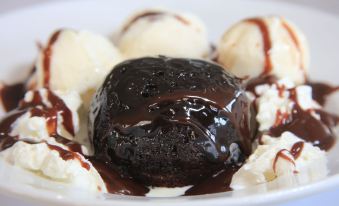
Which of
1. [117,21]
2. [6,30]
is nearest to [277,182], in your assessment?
[117,21]

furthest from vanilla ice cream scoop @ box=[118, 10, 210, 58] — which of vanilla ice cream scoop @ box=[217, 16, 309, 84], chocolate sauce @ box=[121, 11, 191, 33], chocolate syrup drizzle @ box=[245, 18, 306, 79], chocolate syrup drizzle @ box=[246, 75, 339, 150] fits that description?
chocolate syrup drizzle @ box=[246, 75, 339, 150]

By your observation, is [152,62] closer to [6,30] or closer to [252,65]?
[252,65]

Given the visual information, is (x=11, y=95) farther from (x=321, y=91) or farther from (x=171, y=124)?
(x=321, y=91)

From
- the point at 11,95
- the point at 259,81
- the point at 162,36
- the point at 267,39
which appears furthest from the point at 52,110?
the point at 267,39

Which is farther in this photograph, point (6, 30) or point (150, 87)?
point (6, 30)

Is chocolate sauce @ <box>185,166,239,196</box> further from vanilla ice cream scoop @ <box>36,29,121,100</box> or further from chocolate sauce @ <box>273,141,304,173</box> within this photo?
vanilla ice cream scoop @ <box>36,29,121,100</box>

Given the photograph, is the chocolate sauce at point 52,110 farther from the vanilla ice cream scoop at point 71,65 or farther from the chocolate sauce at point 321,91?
the chocolate sauce at point 321,91
